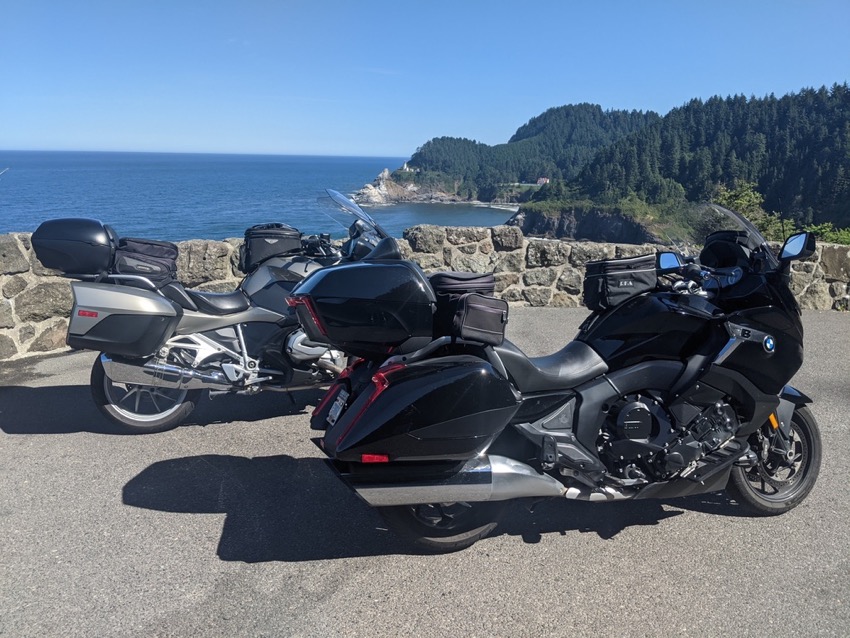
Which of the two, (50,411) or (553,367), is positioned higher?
(553,367)

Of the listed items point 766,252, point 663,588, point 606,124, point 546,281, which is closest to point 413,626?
point 663,588

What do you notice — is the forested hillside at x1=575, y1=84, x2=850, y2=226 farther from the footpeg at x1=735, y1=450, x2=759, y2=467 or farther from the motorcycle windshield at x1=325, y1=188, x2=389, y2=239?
the footpeg at x1=735, y1=450, x2=759, y2=467

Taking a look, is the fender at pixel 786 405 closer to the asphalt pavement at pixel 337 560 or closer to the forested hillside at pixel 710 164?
the asphalt pavement at pixel 337 560

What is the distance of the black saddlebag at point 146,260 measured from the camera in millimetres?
4602

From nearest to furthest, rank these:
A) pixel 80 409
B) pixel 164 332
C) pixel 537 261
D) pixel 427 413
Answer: pixel 427 413
pixel 164 332
pixel 80 409
pixel 537 261

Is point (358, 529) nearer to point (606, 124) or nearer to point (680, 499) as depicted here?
point (680, 499)

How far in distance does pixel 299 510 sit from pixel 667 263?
7.42 ft

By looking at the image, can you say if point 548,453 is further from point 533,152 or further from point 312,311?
point 533,152

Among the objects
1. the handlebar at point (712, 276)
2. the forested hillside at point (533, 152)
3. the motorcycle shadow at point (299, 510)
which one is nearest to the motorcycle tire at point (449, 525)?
the motorcycle shadow at point (299, 510)

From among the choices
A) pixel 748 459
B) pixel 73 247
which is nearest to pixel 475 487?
pixel 748 459

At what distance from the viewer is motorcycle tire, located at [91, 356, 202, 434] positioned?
4484 mm

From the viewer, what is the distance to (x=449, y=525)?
2.96 m

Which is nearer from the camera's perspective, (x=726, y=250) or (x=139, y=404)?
(x=726, y=250)

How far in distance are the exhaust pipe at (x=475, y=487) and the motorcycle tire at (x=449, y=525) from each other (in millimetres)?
213
